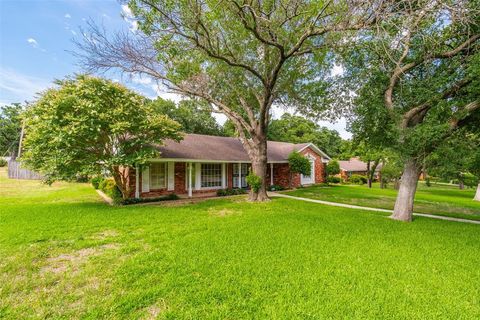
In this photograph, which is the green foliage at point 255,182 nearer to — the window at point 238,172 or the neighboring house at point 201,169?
the neighboring house at point 201,169

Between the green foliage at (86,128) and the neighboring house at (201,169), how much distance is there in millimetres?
1512

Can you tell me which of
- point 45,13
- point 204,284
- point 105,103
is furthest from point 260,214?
point 45,13

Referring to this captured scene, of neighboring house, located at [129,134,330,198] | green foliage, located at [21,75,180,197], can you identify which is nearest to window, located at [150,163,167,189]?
neighboring house, located at [129,134,330,198]

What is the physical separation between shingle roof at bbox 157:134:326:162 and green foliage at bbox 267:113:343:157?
697 inches

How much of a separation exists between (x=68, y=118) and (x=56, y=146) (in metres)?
1.32

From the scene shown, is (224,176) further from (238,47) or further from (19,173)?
(19,173)

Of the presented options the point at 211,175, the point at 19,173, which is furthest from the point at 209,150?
the point at 19,173

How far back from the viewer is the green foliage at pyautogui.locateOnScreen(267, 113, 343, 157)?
3897cm

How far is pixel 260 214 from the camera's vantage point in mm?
9047

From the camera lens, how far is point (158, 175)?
13195mm

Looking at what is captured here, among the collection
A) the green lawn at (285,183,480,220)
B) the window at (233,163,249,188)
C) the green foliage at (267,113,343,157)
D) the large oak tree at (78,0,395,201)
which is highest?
the green foliage at (267,113,343,157)

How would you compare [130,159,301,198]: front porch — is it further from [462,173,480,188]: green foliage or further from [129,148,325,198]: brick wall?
[462,173,480,188]: green foliage

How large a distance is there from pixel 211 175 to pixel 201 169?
0.93m

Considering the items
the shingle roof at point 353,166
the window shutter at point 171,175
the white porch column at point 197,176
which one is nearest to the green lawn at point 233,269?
the window shutter at point 171,175
